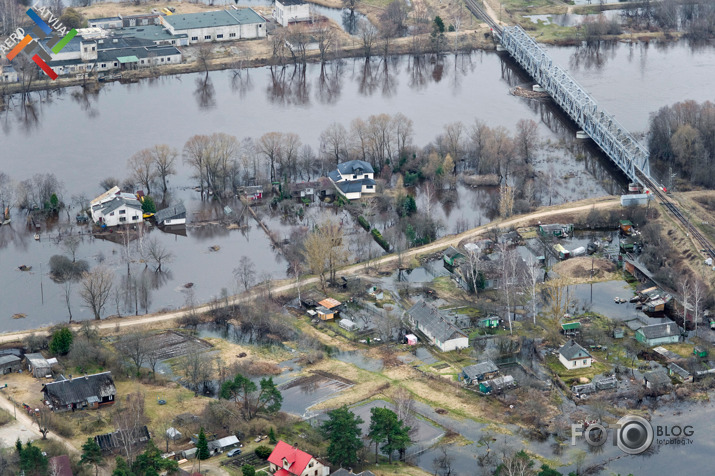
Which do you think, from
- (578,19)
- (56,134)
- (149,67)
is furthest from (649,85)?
(56,134)

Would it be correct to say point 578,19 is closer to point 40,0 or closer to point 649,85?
point 649,85

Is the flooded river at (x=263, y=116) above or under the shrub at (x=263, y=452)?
above

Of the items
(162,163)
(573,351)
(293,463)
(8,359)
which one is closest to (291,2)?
(162,163)

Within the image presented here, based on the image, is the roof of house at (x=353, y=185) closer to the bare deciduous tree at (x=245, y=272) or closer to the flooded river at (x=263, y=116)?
the flooded river at (x=263, y=116)

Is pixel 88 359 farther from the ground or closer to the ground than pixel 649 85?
closer to the ground

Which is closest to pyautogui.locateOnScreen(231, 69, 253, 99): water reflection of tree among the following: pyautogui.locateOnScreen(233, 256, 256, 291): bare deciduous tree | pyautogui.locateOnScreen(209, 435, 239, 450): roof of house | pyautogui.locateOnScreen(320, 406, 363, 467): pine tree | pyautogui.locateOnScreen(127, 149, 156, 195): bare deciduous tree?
pyautogui.locateOnScreen(127, 149, 156, 195): bare deciduous tree

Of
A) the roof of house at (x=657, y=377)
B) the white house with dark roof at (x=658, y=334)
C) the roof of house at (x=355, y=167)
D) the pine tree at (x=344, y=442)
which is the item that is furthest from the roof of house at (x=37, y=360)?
the white house with dark roof at (x=658, y=334)

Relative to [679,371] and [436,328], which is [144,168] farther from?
[679,371]
